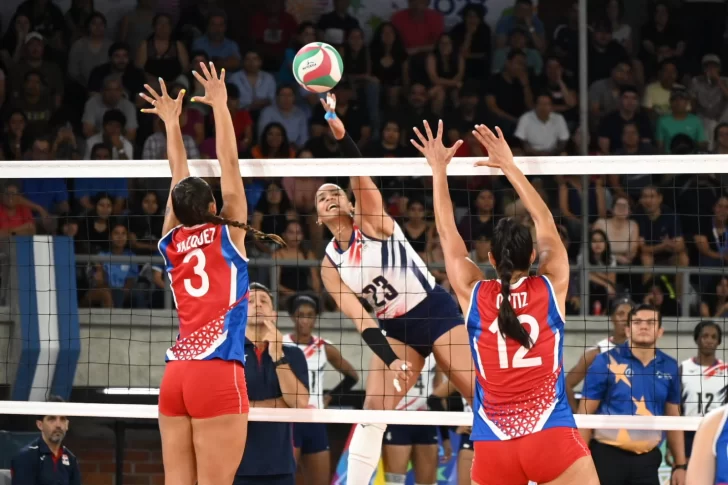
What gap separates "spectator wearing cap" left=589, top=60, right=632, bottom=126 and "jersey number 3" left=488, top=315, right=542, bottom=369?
784cm

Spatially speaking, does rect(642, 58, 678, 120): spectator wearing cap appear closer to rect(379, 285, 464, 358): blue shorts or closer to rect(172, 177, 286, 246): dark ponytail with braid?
rect(379, 285, 464, 358): blue shorts

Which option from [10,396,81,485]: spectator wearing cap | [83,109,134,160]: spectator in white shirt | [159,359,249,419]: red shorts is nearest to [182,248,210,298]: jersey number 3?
[159,359,249,419]: red shorts

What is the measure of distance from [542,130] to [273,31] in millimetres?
3625

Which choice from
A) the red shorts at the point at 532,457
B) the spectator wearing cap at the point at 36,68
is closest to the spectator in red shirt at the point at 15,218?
the spectator wearing cap at the point at 36,68

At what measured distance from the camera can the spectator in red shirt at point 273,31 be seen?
42.5ft

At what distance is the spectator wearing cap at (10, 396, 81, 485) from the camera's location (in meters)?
7.63

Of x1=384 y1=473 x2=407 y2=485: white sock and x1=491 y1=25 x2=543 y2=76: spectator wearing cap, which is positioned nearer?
x1=384 y1=473 x2=407 y2=485: white sock

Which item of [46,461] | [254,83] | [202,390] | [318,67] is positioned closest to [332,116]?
[318,67]

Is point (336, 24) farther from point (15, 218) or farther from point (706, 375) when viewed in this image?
point (706, 375)

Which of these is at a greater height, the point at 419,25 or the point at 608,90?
the point at 419,25

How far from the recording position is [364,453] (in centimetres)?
670

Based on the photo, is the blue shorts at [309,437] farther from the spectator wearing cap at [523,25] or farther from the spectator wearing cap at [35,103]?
the spectator wearing cap at [523,25]

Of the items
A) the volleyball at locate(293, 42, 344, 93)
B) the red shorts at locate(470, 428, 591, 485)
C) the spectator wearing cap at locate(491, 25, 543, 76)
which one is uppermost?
the spectator wearing cap at locate(491, 25, 543, 76)

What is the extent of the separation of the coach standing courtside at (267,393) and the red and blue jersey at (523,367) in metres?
2.17
